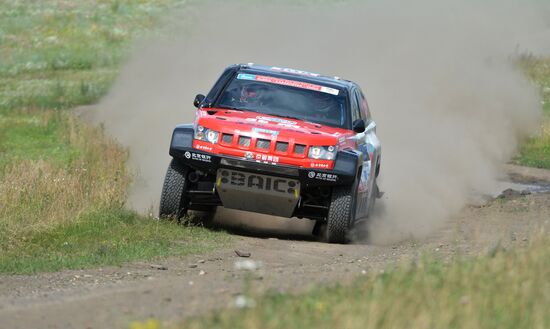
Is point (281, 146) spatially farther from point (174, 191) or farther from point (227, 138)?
point (174, 191)

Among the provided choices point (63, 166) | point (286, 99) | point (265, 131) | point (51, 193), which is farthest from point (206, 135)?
point (63, 166)

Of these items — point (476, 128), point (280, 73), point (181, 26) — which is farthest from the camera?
point (181, 26)

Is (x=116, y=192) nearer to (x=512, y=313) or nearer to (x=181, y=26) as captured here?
(x=512, y=313)

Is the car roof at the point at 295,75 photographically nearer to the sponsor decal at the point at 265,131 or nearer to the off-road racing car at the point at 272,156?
the off-road racing car at the point at 272,156

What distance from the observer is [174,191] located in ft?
42.8

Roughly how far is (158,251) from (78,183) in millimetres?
3343

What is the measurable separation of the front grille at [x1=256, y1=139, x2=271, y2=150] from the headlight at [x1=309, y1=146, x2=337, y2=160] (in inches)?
17.6

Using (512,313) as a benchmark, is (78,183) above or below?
below

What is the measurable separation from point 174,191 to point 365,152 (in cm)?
236

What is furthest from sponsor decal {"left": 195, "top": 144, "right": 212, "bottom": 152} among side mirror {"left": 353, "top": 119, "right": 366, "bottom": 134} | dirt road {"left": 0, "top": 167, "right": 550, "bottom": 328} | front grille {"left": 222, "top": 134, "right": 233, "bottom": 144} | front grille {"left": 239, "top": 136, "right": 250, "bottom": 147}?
side mirror {"left": 353, "top": 119, "right": 366, "bottom": 134}

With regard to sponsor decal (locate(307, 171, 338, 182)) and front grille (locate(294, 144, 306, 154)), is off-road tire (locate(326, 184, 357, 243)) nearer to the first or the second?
sponsor decal (locate(307, 171, 338, 182))

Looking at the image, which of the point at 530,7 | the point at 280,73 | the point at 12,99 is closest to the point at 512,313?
the point at 280,73

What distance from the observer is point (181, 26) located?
50.6 metres

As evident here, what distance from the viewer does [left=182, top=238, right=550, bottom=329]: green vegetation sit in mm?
6488
